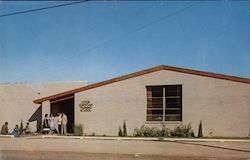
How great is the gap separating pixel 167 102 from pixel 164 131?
1729mm

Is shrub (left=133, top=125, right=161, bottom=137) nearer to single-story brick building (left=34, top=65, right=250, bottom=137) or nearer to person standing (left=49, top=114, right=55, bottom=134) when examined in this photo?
single-story brick building (left=34, top=65, right=250, bottom=137)

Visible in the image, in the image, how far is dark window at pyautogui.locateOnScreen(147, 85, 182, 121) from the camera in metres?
20.9

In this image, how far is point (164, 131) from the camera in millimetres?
20562

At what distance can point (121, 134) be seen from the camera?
21125mm

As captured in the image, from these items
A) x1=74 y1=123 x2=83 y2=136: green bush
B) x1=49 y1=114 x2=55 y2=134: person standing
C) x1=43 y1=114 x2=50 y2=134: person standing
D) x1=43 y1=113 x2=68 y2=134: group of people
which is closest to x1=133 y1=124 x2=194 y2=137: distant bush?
x1=74 y1=123 x2=83 y2=136: green bush

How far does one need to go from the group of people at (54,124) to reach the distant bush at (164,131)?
4877mm

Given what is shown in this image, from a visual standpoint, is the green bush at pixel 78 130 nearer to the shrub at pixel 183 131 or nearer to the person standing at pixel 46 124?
the person standing at pixel 46 124

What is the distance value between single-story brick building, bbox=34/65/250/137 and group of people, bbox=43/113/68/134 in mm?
1054

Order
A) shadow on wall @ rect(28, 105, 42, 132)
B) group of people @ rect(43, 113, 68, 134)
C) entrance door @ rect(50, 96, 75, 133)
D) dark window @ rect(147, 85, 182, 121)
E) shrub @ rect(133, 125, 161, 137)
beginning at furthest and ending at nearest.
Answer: shadow on wall @ rect(28, 105, 42, 132)
entrance door @ rect(50, 96, 75, 133)
group of people @ rect(43, 113, 68, 134)
dark window @ rect(147, 85, 182, 121)
shrub @ rect(133, 125, 161, 137)

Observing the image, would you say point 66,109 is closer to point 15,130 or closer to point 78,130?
point 15,130

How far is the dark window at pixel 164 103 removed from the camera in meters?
20.9

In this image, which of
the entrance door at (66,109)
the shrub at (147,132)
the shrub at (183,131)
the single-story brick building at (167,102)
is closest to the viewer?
the single-story brick building at (167,102)

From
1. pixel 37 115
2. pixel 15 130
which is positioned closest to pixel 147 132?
pixel 15 130

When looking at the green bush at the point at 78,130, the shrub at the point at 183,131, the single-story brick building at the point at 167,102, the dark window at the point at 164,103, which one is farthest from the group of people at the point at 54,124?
the shrub at the point at 183,131
